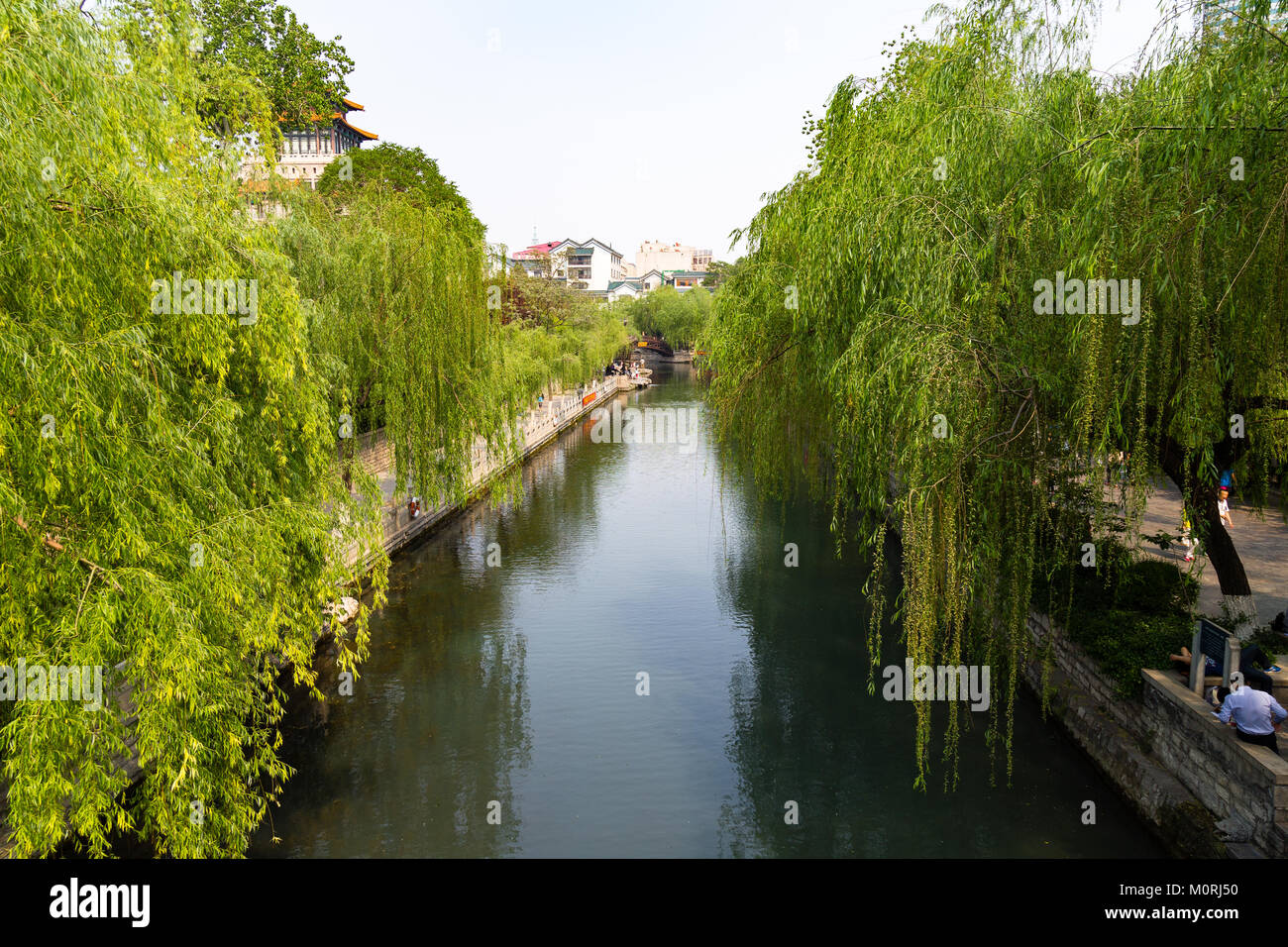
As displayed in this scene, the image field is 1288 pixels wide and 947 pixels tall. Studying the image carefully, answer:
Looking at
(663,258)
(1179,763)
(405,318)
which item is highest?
(663,258)

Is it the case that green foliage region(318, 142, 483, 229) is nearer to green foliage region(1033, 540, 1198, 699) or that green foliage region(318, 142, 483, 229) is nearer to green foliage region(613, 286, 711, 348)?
green foliage region(1033, 540, 1198, 699)

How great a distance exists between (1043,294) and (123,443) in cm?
680

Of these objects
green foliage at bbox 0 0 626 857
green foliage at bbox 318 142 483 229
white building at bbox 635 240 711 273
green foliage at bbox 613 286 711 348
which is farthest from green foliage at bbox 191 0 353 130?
white building at bbox 635 240 711 273

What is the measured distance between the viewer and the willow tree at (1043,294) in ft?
19.5

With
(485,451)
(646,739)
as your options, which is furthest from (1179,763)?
(485,451)

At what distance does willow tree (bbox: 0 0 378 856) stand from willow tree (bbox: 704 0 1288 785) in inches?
204

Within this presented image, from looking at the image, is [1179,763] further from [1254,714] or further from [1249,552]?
[1249,552]

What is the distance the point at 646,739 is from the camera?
10703 mm

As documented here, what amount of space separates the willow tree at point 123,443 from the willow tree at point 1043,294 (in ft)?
17.0

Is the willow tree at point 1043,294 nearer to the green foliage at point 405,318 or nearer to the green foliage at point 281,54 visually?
the green foliage at point 405,318

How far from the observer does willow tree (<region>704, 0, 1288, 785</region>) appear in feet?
19.5

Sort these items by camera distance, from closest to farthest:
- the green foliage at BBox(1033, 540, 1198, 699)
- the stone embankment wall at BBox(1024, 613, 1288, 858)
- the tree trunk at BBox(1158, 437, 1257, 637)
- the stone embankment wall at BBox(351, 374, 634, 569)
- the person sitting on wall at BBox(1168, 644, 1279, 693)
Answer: the stone embankment wall at BBox(1024, 613, 1288, 858), the person sitting on wall at BBox(1168, 644, 1279, 693), the tree trunk at BBox(1158, 437, 1257, 637), the green foliage at BBox(1033, 540, 1198, 699), the stone embankment wall at BBox(351, 374, 634, 569)
